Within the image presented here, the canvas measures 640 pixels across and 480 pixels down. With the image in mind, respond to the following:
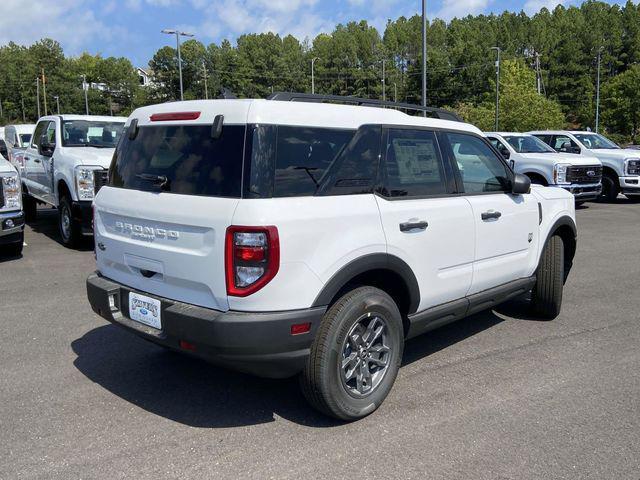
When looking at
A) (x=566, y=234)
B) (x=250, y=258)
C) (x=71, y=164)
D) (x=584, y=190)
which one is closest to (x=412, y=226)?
(x=250, y=258)

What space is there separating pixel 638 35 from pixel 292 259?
97472 millimetres

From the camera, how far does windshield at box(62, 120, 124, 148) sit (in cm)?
973

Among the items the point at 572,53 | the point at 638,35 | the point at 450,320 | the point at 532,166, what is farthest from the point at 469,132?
the point at 638,35

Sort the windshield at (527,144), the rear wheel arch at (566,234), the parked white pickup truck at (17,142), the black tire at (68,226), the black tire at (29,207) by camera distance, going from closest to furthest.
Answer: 1. the rear wheel arch at (566,234)
2. the black tire at (68,226)
3. the black tire at (29,207)
4. the parked white pickup truck at (17,142)
5. the windshield at (527,144)

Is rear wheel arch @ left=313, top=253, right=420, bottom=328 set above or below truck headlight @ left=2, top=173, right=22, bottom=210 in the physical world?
below

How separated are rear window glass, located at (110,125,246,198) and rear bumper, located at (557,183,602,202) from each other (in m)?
12.9

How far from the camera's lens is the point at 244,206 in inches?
118

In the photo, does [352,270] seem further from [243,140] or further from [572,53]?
[572,53]

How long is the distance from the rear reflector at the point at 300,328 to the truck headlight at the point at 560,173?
12.9 m

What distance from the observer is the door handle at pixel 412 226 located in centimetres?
366

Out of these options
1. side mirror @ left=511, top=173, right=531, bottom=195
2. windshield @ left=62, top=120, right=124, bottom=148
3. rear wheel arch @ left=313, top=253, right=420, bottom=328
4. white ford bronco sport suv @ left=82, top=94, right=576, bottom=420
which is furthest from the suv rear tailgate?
windshield @ left=62, top=120, right=124, bottom=148

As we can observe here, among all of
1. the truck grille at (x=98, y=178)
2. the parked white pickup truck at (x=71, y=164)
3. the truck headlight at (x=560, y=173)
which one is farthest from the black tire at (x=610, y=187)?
the truck grille at (x=98, y=178)

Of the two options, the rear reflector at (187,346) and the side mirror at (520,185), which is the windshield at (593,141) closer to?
the side mirror at (520,185)

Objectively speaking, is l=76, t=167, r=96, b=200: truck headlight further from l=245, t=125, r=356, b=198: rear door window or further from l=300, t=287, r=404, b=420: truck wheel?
l=300, t=287, r=404, b=420: truck wheel
